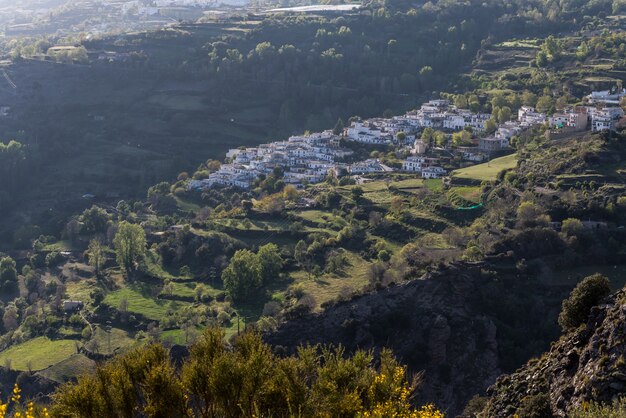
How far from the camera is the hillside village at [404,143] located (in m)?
53.1

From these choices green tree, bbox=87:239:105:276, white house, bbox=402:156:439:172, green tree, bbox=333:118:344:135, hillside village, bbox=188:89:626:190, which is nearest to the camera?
green tree, bbox=87:239:105:276

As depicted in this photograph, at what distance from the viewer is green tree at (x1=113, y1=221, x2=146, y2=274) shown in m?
47.1

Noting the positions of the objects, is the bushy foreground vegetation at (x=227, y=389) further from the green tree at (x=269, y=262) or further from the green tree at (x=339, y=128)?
the green tree at (x=339, y=128)

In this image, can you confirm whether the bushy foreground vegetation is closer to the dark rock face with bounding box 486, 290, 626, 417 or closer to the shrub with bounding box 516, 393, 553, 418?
the shrub with bounding box 516, 393, 553, 418

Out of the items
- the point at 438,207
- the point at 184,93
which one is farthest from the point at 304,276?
the point at 184,93

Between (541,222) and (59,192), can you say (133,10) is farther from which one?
(541,222)

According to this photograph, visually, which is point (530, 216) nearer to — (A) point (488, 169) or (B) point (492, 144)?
(A) point (488, 169)

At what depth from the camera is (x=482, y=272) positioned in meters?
35.4

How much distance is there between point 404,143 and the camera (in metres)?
62.3

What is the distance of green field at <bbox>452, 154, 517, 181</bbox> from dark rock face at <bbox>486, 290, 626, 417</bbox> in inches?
1095

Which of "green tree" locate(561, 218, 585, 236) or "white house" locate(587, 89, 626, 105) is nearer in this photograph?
"green tree" locate(561, 218, 585, 236)

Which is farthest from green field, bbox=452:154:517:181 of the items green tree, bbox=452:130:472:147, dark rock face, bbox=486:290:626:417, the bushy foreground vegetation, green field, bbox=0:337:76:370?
the bushy foreground vegetation

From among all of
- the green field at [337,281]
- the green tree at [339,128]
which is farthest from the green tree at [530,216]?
the green tree at [339,128]

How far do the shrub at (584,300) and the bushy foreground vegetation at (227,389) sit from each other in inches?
264
